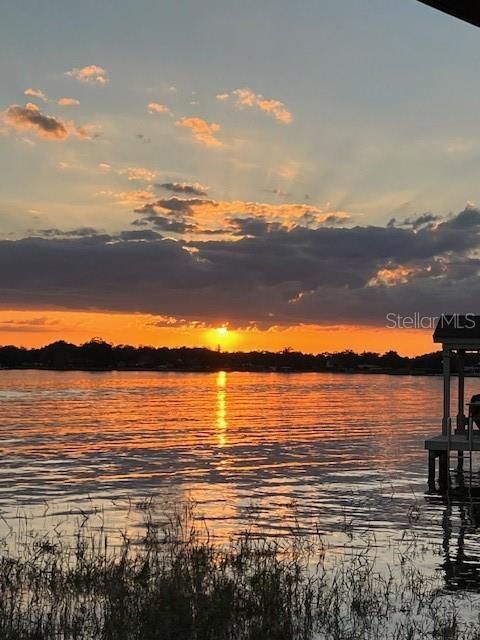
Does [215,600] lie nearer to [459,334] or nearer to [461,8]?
[461,8]

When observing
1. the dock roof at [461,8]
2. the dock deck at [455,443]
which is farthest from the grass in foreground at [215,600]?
the dock deck at [455,443]

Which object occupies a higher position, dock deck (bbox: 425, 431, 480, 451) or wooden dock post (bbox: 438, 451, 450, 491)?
dock deck (bbox: 425, 431, 480, 451)

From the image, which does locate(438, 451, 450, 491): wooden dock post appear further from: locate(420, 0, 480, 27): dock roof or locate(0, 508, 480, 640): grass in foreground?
locate(420, 0, 480, 27): dock roof

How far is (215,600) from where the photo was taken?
10.4 meters

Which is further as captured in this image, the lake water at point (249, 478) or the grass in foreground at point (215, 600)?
the lake water at point (249, 478)

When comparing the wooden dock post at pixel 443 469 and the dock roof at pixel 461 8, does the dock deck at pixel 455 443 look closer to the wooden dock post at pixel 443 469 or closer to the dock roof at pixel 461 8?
the wooden dock post at pixel 443 469

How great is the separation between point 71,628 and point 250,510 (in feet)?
42.7

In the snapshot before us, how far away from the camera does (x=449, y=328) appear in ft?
90.4

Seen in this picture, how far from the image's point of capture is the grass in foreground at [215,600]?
9.76m

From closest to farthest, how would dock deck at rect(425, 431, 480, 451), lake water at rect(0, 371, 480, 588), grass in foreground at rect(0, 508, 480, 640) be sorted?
1. grass in foreground at rect(0, 508, 480, 640)
2. lake water at rect(0, 371, 480, 588)
3. dock deck at rect(425, 431, 480, 451)

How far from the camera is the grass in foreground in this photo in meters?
9.76

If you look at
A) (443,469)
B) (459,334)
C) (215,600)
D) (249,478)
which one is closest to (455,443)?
(443,469)

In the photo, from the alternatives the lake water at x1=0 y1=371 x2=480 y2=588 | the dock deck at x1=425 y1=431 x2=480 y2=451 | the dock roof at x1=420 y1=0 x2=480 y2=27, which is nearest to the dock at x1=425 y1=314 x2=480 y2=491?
the dock deck at x1=425 y1=431 x2=480 y2=451

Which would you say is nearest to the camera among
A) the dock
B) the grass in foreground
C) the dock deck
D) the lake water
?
the grass in foreground
